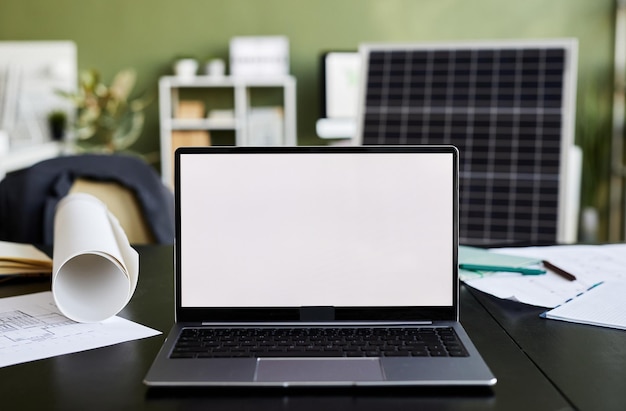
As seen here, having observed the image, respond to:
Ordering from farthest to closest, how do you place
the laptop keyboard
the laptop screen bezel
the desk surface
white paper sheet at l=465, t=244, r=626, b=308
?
white paper sheet at l=465, t=244, r=626, b=308, the laptop screen bezel, the laptop keyboard, the desk surface

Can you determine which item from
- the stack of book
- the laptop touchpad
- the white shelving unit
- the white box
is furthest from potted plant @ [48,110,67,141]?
the laptop touchpad

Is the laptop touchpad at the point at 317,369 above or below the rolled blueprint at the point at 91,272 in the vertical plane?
below

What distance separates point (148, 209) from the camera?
1.94 metres

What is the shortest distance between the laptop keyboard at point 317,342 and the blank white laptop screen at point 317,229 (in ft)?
0.15

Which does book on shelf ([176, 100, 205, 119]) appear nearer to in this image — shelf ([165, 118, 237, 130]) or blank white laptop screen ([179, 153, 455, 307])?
shelf ([165, 118, 237, 130])

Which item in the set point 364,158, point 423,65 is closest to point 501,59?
point 423,65

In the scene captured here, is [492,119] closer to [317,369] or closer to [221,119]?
[317,369]

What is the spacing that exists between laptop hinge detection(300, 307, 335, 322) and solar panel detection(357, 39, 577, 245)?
4.70 ft

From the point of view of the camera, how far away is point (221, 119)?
4.84 meters

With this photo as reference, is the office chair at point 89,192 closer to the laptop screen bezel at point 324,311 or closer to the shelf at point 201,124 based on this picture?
the laptop screen bezel at point 324,311

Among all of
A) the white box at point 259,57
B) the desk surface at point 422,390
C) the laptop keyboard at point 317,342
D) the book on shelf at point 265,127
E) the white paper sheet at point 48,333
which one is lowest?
the desk surface at point 422,390

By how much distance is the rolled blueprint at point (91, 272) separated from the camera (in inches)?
39.0

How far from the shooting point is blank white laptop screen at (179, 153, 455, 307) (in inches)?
37.1

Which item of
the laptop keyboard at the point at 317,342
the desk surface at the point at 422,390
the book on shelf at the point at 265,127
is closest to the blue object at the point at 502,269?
the desk surface at the point at 422,390
